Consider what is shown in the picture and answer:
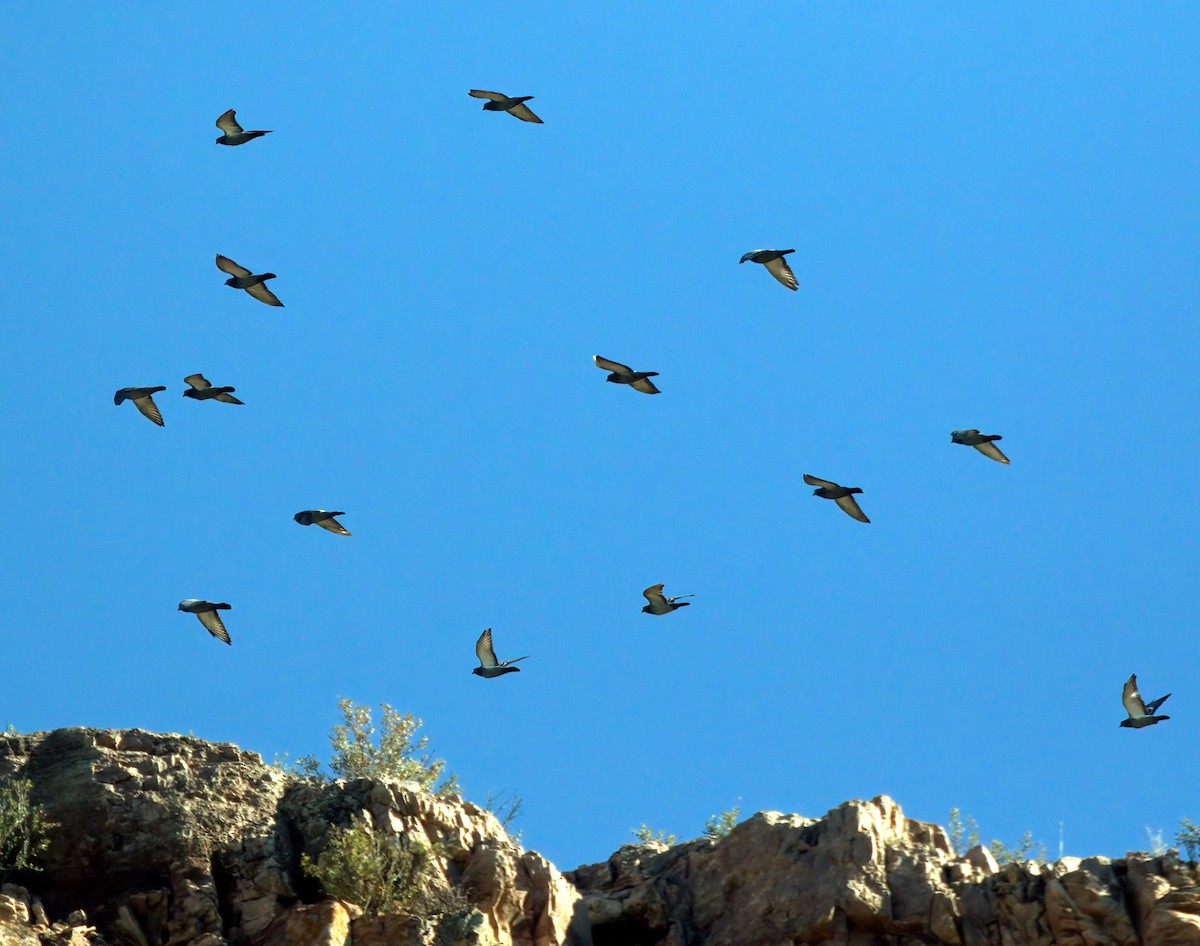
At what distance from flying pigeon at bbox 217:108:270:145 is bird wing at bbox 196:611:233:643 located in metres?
7.48

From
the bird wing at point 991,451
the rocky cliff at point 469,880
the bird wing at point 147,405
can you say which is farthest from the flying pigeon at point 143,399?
the bird wing at point 991,451

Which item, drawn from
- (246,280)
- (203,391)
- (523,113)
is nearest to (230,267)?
(246,280)

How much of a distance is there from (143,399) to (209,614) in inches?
181

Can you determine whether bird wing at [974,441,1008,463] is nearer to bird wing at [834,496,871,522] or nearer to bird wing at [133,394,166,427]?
bird wing at [834,496,871,522]

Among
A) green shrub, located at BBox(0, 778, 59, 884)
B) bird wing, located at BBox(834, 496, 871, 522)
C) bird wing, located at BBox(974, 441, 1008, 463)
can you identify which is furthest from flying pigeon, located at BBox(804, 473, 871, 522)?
green shrub, located at BBox(0, 778, 59, 884)

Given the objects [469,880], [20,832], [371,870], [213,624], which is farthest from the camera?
[213,624]

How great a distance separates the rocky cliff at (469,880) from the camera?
67.8 ft

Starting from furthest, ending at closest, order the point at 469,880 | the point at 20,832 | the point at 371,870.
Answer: the point at 469,880 → the point at 20,832 → the point at 371,870

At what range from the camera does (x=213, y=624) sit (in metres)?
25.2

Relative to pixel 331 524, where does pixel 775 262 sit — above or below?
above

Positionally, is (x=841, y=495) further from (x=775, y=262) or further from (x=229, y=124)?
(x=229, y=124)

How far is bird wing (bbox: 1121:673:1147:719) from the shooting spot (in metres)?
24.6

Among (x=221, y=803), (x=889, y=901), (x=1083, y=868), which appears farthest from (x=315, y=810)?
(x=1083, y=868)

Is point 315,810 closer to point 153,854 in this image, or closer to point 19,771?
point 153,854
